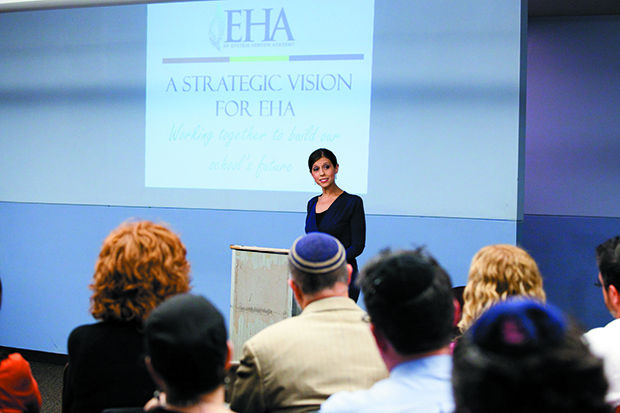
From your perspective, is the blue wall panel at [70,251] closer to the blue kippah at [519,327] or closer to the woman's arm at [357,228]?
the woman's arm at [357,228]

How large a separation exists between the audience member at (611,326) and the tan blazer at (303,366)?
58cm

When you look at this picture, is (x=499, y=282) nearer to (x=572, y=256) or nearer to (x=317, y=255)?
(x=317, y=255)


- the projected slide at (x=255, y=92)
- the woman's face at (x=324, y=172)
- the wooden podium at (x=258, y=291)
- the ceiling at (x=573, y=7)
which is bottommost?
the wooden podium at (x=258, y=291)

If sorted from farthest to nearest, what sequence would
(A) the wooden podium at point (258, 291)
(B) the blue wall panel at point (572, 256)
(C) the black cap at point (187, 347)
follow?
(B) the blue wall panel at point (572, 256) < (A) the wooden podium at point (258, 291) < (C) the black cap at point (187, 347)

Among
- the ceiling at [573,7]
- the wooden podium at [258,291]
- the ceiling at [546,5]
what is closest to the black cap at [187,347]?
the wooden podium at [258,291]

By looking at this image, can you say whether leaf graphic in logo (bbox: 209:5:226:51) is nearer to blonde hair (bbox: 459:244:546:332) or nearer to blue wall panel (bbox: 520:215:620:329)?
blue wall panel (bbox: 520:215:620:329)

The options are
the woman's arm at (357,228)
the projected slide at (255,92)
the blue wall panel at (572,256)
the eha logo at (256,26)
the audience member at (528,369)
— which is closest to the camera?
the audience member at (528,369)

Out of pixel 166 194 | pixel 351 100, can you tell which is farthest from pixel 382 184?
pixel 166 194

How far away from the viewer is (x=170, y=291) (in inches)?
60.8

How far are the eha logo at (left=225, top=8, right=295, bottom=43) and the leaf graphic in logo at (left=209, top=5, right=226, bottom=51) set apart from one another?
42mm

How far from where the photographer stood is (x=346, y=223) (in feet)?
11.3

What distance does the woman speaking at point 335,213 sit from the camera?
3.40 meters

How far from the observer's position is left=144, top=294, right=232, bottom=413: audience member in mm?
939

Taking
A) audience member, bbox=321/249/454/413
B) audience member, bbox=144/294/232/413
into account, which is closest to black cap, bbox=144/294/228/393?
audience member, bbox=144/294/232/413
